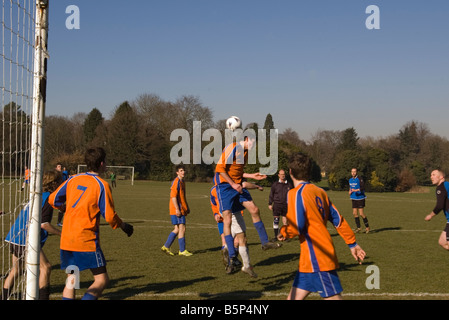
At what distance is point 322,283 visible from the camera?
4.25 metres

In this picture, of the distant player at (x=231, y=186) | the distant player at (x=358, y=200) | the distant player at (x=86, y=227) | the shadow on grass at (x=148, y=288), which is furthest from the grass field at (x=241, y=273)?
the distant player at (x=86, y=227)

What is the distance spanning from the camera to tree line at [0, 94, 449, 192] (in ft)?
190

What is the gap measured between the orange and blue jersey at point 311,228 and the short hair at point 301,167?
5.4 inches

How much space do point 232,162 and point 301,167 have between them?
3.50 metres

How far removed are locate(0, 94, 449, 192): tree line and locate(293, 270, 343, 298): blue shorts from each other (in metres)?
51.7

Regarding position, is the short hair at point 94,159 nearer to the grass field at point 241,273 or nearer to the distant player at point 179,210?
the grass field at point 241,273

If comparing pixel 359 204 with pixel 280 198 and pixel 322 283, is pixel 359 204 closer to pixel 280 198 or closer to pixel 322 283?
pixel 280 198

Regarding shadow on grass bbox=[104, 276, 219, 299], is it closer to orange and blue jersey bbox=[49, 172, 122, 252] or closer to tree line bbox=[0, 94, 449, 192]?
orange and blue jersey bbox=[49, 172, 122, 252]

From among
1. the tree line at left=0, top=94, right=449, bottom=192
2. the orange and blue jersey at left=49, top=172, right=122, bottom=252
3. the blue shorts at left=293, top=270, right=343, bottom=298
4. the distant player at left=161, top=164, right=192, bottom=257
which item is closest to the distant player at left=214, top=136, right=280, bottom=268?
the distant player at left=161, top=164, right=192, bottom=257

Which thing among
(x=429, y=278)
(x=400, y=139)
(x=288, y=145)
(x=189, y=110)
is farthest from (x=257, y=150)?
(x=429, y=278)

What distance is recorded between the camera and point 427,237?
14203 millimetres

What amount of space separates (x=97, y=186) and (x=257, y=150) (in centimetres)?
5810

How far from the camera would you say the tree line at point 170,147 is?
57.9 meters

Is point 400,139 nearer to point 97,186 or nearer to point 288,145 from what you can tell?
point 288,145
